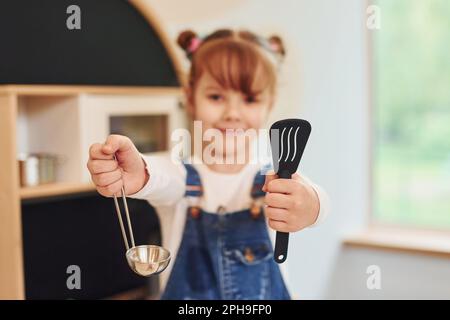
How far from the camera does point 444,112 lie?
932 millimetres

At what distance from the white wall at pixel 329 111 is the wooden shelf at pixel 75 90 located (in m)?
0.10

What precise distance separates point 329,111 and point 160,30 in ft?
0.97

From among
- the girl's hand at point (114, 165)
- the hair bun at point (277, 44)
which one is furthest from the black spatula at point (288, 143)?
the hair bun at point (277, 44)

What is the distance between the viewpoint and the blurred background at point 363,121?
2.33 ft

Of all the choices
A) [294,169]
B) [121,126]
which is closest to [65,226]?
[121,126]

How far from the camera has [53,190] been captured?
75cm

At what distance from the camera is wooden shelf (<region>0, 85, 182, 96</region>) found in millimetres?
680

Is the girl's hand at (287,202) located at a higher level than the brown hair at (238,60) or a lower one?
lower

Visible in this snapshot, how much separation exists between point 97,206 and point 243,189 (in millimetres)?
251

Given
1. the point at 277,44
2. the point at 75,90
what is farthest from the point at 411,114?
the point at 75,90

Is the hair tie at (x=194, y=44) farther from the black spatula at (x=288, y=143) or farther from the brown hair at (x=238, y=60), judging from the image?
the black spatula at (x=288, y=143)

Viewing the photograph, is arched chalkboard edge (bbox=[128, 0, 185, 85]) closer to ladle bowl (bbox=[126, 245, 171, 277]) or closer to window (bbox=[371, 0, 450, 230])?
window (bbox=[371, 0, 450, 230])

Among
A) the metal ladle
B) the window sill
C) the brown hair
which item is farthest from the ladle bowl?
the window sill
